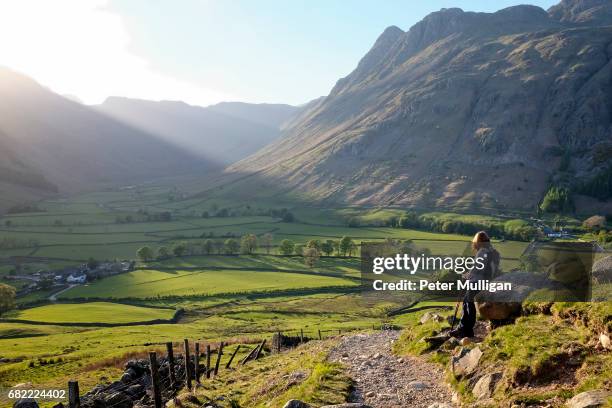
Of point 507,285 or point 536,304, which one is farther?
point 507,285

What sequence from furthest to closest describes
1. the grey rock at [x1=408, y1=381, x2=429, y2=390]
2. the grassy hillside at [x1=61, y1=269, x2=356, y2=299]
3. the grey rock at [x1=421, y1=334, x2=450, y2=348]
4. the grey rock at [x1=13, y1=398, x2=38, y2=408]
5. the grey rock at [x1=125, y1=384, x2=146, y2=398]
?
1. the grassy hillside at [x1=61, y1=269, x2=356, y2=299]
2. the grey rock at [x1=125, y1=384, x2=146, y2=398]
3. the grey rock at [x1=13, y1=398, x2=38, y2=408]
4. the grey rock at [x1=421, y1=334, x2=450, y2=348]
5. the grey rock at [x1=408, y1=381, x2=429, y2=390]

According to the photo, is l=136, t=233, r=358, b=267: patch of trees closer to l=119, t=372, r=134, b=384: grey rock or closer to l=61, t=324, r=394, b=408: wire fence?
l=61, t=324, r=394, b=408: wire fence

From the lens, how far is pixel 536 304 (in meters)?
18.3

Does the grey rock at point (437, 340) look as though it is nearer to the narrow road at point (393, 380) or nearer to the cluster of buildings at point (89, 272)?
the narrow road at point (393, 380)

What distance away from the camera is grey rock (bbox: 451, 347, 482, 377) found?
52.2ft

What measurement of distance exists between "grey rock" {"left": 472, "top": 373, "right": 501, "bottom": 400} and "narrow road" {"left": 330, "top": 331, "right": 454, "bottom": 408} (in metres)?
0.98

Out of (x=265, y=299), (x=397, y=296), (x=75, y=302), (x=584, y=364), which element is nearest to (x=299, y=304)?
(x=265, y=299)

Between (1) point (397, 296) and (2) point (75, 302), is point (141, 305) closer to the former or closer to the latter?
(2) point (75, 302)

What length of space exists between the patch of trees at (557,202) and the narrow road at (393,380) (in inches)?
7338

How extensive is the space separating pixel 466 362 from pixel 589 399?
5758 millimetres

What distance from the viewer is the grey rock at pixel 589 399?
10.6m

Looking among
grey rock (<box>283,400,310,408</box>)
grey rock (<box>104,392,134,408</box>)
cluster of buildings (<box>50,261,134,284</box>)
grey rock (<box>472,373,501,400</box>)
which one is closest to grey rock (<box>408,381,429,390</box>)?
grey rock (<box>472,373,501,400</box>)

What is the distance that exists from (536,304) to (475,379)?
208 inches

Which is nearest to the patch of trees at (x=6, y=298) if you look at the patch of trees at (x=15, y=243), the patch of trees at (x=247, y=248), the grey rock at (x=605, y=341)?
the patch of trees at (x=247, y=248)
